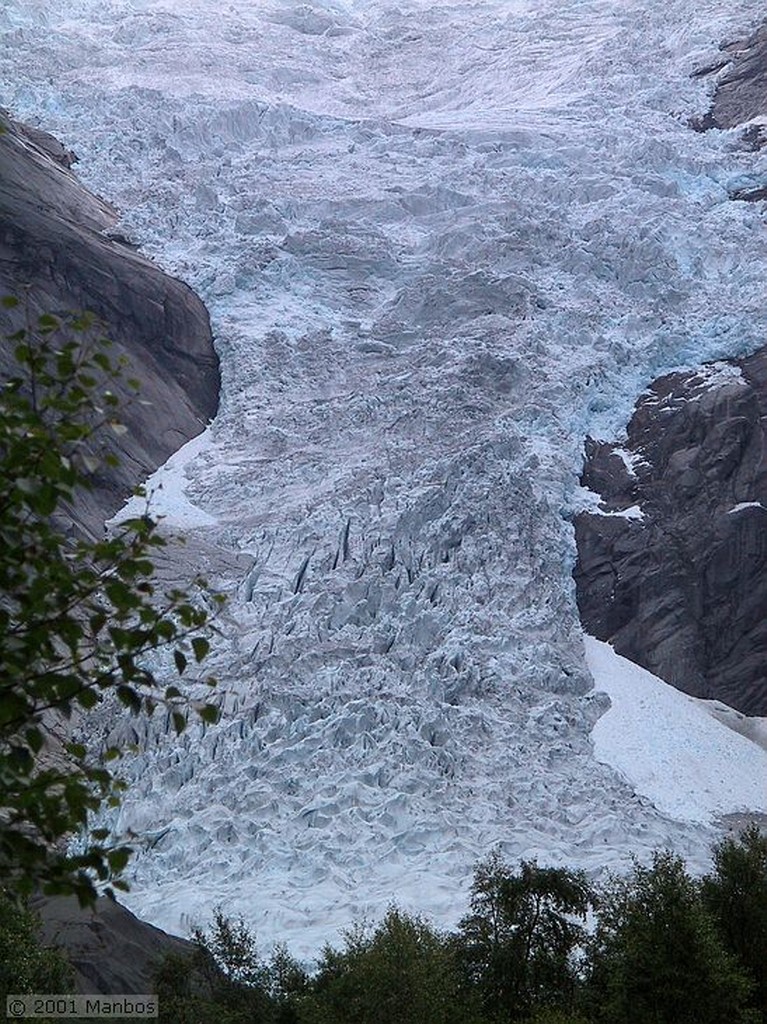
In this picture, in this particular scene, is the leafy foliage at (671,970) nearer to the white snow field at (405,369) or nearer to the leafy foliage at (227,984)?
the leafy foliage at (227,984)

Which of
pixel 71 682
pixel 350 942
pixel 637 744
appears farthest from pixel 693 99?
pixel 71 682

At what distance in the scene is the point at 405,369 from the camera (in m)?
40.2

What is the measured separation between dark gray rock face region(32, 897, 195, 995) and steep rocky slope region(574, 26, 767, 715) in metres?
15.4

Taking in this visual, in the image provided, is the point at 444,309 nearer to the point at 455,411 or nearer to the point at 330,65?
the point at 455,411

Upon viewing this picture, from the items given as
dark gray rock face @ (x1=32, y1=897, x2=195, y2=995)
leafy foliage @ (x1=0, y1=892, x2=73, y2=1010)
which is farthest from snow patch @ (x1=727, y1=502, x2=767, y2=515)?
leafy foliage @ (x1=0, y1=892, x2=73, y2=1010)

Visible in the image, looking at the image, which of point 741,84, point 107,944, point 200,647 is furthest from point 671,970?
point 741,84

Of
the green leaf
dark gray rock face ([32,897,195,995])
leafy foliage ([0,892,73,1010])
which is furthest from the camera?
dark gray rock face ([32,897,195,995])

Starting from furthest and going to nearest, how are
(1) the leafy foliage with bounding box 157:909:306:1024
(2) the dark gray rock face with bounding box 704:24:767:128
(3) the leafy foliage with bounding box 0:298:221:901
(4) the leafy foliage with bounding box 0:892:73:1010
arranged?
(2) the dark gray rock face with bounding box 704:24:767:128 < (1) the leafy foliage with bounding box 157:909:306:1024 < (4) the leafy foliage with bounding box 0:892:73:1010 < (3) the leafy foliage with bounding box 0:298:221:901

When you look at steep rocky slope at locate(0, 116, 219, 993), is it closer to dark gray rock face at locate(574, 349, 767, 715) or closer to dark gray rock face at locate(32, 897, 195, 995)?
dark gray rock face at locate(574, 349, 767, 715)

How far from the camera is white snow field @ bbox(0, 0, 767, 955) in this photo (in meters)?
25.9

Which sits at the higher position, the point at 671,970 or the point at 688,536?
the point at 688,536

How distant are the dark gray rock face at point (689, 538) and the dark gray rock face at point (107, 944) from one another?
15433mm

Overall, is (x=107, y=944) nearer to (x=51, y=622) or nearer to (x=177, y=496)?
(x=177, y=496)

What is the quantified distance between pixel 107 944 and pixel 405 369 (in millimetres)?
22634
